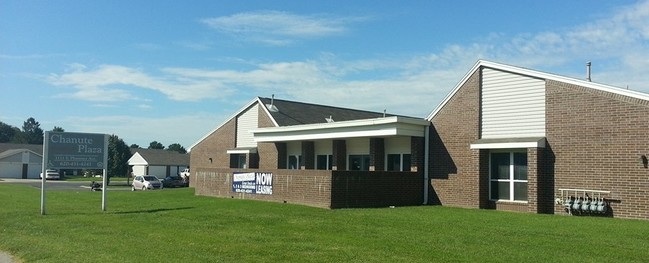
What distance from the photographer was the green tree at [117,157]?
224 ft

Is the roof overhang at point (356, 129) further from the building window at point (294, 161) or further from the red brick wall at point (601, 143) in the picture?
the red brick wall at point (601, 143)

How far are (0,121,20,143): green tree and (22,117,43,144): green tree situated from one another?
9.42 feet

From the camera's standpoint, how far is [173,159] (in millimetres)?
78438

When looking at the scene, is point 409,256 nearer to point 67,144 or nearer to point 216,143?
point 67,144

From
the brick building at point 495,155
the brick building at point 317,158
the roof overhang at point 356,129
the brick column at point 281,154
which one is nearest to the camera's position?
the brick building at point 495,155

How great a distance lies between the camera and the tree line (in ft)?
225

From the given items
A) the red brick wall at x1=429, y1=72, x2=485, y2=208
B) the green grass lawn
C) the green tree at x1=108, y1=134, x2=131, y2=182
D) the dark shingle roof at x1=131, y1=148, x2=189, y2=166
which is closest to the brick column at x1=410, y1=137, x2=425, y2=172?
the red brick wall at x1=429, y1=72, x2=485, y2=208

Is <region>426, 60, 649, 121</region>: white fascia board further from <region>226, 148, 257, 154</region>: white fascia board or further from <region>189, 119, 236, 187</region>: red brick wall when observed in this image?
<region>189, 119, 236, 187</region>: red brick wall

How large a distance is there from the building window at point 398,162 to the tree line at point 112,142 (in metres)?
50.4

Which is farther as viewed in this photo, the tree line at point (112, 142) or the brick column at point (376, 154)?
the tree line at point (112, 142)

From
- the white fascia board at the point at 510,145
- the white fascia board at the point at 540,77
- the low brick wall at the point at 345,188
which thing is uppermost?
the white fascia board at the point at 540,77

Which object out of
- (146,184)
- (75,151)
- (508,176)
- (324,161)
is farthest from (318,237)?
(146,184)

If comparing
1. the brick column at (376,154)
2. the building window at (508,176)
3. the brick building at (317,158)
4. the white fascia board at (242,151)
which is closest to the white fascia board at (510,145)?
the building window at (508,176)

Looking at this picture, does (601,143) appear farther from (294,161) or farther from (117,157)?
(117,157)
